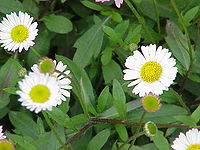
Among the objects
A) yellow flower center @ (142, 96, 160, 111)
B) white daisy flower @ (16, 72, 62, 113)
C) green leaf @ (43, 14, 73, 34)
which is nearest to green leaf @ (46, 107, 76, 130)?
white daisy flower @ (16, 72, 62, 113)

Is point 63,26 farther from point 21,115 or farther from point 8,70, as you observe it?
point 21,115

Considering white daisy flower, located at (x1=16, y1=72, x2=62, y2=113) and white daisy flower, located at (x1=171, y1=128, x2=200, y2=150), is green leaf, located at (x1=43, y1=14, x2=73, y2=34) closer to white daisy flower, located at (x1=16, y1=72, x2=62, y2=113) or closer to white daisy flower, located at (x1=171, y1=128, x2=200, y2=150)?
white daisy flower, located at (x1=16, y1=72, x2=62, y2=113)

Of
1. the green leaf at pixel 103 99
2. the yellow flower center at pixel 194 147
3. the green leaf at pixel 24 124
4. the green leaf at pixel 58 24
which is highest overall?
the green leaf at pixel 58 24

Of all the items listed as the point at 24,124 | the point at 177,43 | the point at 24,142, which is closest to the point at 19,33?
the point at 24,124

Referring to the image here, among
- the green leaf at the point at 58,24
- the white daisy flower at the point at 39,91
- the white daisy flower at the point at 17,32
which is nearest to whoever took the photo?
the white daisy flower at the point at 39,91

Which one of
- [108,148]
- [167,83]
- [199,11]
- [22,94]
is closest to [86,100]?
[108,148]

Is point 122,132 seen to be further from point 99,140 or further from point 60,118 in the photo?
point 60,118

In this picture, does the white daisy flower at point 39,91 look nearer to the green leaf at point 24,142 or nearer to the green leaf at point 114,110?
the green leaf at point 24,142

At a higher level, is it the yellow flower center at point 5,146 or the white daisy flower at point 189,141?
the yellow flower center at point 5,146

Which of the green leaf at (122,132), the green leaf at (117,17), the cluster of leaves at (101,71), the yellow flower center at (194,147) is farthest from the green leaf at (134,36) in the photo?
the yellow flower center at (194,147)
